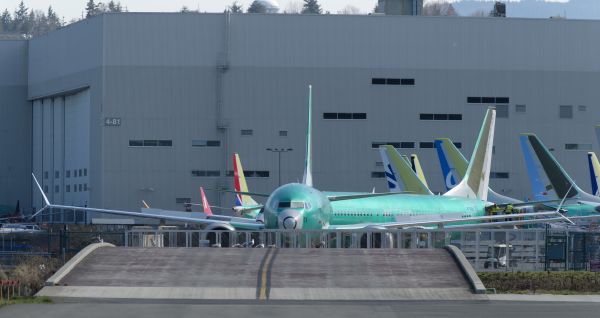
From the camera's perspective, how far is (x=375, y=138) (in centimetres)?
10719

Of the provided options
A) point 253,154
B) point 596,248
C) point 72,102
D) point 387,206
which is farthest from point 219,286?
point 72,102

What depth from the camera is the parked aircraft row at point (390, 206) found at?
2053 inches

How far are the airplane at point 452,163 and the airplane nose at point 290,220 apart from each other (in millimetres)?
45567

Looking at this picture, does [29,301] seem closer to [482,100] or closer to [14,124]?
[482,100]

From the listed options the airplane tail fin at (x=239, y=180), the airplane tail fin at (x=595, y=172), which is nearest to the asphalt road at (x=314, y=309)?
the airplane tail fin at (x=595, y=172)

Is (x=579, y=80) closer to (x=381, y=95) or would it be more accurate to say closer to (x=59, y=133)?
(x=381, y=95)

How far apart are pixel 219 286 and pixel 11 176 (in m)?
97.5

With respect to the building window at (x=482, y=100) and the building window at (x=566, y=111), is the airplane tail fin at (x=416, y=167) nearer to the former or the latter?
the building window at (x=482, y=100)

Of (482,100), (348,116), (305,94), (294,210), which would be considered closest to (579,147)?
(482,100)

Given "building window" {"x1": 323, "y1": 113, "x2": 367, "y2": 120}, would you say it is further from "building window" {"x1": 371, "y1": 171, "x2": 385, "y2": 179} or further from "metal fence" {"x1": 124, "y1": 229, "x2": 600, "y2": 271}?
"metal fence" {"x1": 124, "y1": 229, "x2": 600, "y2": 271}

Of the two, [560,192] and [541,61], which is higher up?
[541,61]

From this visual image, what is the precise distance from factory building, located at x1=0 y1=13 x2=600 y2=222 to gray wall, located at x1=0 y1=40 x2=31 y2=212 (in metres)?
20.0

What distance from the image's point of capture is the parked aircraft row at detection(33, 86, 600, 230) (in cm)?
5214

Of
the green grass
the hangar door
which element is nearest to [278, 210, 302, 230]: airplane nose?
the green grass
